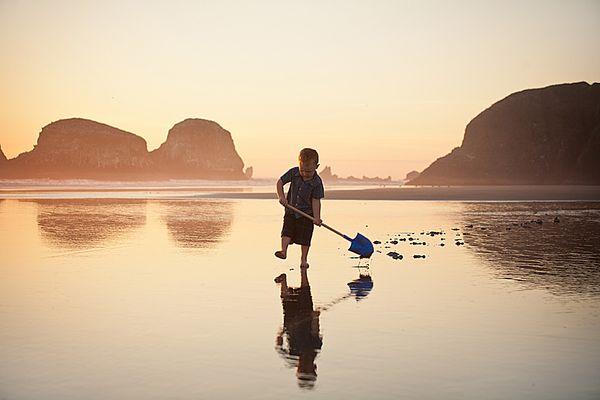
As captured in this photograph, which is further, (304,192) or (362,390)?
(304,192)

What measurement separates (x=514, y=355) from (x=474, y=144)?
14522cm

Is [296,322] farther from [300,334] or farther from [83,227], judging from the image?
[83,227]

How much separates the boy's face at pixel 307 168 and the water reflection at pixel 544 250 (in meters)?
3.59

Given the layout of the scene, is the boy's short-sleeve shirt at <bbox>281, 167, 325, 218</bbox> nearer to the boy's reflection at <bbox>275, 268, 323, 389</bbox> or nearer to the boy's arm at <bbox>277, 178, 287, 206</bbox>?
the boy's arm at <bbox>277, 178, 287, 206</bbox>

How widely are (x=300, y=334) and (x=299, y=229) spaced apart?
16.8 ft

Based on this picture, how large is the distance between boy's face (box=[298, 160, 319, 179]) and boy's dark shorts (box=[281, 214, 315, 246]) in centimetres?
80

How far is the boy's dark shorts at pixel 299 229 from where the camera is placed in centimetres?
1117

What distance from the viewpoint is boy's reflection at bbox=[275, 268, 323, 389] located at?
495 centimetres

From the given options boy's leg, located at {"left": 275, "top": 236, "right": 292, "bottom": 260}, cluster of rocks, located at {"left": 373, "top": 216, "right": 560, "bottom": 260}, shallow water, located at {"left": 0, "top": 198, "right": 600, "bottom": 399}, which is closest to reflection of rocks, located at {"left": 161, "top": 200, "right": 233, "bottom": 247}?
shallow water, located at {"left": 0, "top": 198, "right": 600, "bottom": 399}

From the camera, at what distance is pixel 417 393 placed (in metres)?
4.37

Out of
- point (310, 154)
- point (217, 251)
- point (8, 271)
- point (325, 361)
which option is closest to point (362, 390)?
point (325, 361)

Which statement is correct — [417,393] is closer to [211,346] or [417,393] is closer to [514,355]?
[514,355]

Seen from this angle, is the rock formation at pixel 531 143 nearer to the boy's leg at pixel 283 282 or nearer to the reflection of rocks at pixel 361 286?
the reflection of rocks at pixel 361 286

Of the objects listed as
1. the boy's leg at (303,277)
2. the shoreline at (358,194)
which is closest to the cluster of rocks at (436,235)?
the boy's leg at (303,277)
